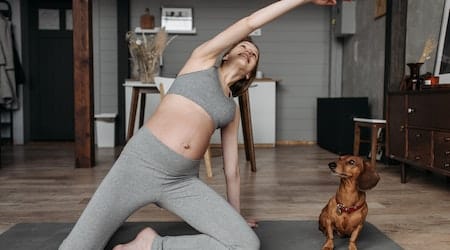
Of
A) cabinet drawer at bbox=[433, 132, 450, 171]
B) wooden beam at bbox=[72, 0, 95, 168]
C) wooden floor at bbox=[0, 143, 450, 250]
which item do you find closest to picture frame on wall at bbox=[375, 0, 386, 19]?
wooden floor at bbox=[0, 143, 450, 250]

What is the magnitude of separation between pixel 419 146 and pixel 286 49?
3.41 m

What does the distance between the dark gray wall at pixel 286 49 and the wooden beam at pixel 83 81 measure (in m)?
2.32

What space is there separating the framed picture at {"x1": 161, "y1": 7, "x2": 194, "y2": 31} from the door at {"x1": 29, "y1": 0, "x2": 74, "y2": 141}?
136 centimetres

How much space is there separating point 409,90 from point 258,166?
1469 millimetres

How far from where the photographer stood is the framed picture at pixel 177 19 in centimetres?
590

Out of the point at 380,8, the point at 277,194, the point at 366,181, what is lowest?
the point at 277,194

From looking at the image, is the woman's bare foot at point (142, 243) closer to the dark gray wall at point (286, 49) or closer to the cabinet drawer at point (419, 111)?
the cabinet drawer at point (419, 111)

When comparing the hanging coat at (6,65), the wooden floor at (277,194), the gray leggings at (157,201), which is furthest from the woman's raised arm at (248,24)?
the hanging coat at (6,65)

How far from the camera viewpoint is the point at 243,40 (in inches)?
66.6

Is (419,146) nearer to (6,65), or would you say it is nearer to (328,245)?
(328,245)

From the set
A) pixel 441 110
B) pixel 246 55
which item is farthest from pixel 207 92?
pixel 441 110

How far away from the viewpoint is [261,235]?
1.90 m

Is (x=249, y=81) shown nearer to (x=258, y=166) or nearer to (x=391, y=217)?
(x=391, y=217)

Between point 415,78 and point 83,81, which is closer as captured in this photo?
point 415,78
